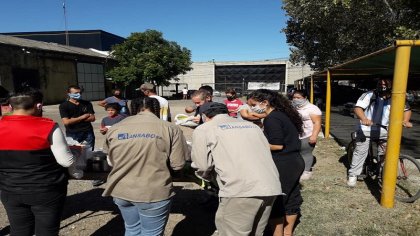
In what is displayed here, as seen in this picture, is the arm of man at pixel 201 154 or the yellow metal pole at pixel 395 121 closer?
the arm of man at pixel 201 154

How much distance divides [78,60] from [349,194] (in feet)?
96.9

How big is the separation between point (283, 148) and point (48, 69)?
90.6 ft

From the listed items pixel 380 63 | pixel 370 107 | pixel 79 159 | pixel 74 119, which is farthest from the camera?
pixel 380 63

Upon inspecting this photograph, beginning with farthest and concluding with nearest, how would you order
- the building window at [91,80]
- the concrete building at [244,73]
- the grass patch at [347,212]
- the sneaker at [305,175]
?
the concrete building at [244,73], the building window at [91,80], the sneaker at [305,175], the grass patch at [347,212]

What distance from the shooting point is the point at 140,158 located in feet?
8.46

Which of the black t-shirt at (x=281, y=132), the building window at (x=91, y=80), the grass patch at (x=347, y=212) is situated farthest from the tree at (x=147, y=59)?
the black t-shirt at (x=281, y=132)

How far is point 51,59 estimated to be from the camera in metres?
27.2

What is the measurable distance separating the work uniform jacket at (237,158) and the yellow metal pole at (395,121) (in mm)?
2591

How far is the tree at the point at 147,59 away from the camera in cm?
3244

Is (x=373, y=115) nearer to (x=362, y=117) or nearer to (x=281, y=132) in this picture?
(x=362, y=117)

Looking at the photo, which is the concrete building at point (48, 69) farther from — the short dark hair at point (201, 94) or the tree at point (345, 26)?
the short dark hair at point (201, 94)

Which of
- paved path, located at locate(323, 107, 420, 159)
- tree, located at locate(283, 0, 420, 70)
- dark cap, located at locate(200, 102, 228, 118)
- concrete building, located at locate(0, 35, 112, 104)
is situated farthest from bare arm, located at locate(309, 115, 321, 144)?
concrete building, located at locate(0, 35, 112, 104)

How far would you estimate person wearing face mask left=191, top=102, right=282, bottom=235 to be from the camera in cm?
247

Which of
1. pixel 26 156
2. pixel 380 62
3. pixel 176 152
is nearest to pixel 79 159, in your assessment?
pixel 26 156
